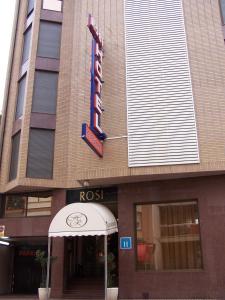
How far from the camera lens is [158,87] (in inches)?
709

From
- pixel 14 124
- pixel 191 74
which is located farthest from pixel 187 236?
pixel 14 124

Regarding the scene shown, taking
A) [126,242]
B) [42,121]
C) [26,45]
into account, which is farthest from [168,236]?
[26,45]

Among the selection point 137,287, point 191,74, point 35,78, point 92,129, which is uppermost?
point 35,78

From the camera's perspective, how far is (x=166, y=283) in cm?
1631

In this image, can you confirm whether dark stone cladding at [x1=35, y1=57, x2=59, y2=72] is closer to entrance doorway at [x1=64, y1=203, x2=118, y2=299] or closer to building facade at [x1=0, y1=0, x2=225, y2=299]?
building facade at [x1=0, y1=0, x2=225, y2=299]

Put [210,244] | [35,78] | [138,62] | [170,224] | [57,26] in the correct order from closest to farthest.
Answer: [210,244], [170,224], [138,62], [35,78], [57,26]

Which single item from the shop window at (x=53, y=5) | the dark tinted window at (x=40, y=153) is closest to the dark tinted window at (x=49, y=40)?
the shop window at (x=53, y=5)

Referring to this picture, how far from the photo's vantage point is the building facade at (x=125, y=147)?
1662 cm

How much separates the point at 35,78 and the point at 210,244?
Result: 12903mm

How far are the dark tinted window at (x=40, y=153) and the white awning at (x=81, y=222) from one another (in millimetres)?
3454

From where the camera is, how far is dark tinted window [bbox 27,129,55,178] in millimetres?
19125

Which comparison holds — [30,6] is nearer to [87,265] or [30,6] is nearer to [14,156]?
[14,156]

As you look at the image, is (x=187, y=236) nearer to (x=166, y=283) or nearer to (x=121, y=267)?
(x=166, y=283)

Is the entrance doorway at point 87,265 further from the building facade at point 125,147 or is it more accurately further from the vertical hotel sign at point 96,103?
the vertical hotel sign at point 96,103
